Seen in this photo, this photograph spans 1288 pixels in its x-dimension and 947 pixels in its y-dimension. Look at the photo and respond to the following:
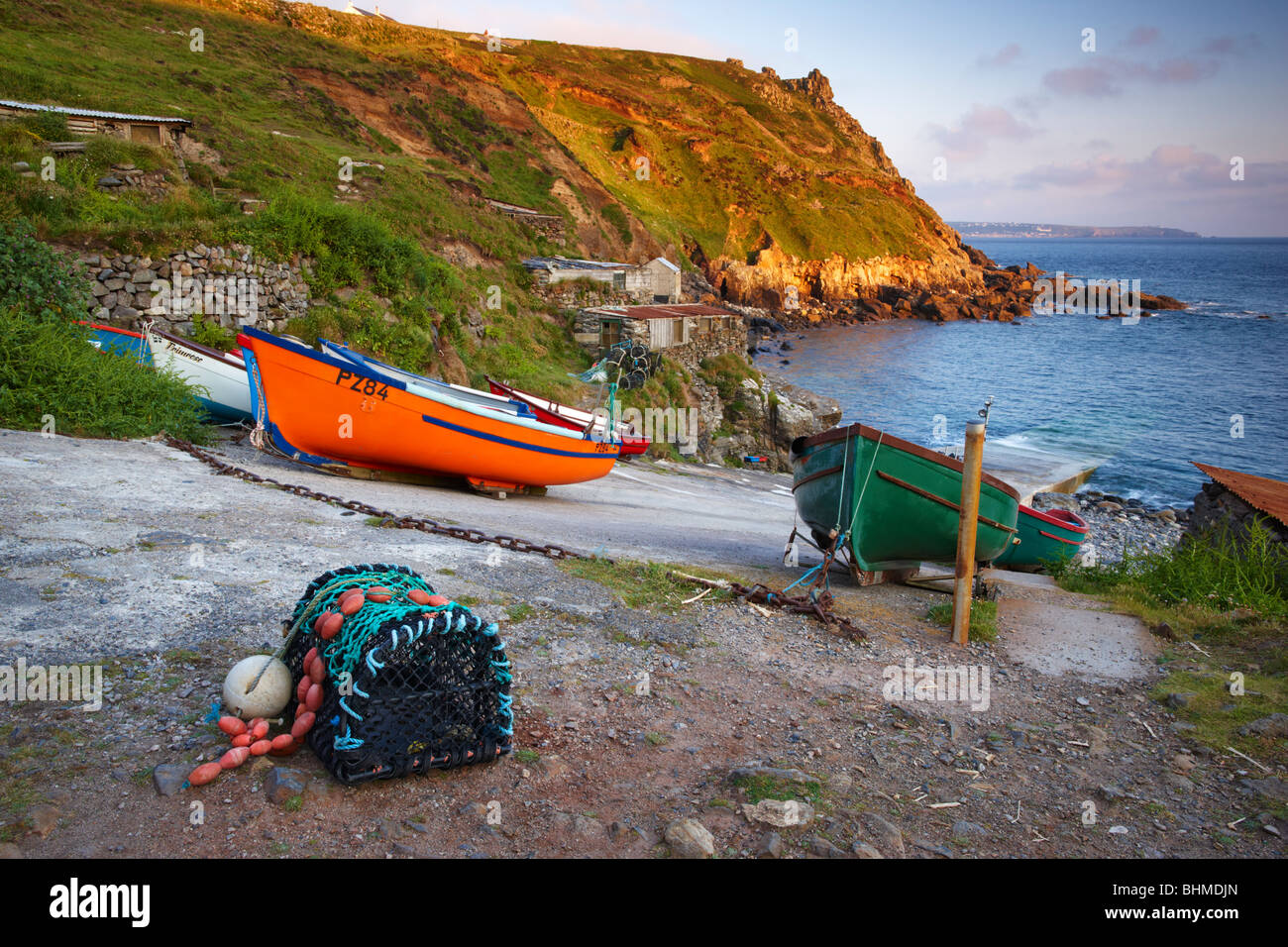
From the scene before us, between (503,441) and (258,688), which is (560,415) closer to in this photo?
(503,441)

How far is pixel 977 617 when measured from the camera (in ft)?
27.5

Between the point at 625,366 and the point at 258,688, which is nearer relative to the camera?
the point at 258,688

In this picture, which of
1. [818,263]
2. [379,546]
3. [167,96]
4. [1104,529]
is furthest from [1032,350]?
[379,546]

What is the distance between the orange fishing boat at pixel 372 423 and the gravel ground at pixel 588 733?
2896mm

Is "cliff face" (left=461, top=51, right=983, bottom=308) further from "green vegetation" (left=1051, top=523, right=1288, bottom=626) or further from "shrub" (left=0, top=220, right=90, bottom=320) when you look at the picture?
"green vegetation" (left=1051, top=523, right=1288, bottom=626)

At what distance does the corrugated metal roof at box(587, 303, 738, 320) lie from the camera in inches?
1106

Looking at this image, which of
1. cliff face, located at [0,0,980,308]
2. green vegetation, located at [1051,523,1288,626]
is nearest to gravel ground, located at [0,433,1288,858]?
green vegetation, located at [1051,523,1288,626]

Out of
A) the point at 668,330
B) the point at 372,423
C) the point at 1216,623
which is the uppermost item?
the point at 668,330

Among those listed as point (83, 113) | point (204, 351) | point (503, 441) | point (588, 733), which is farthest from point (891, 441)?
point (83, 113)

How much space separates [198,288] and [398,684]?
13366 millimetres

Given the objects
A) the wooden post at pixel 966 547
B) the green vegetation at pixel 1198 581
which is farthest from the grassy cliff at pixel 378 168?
the green vegetation at pixel 1198 581

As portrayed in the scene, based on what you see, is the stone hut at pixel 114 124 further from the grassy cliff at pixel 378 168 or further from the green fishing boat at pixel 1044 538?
the green fishing boat at pixel 1044 538

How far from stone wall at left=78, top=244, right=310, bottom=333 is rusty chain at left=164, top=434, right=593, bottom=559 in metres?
4.44
